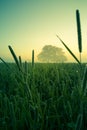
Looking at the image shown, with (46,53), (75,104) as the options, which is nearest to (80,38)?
(75,104)

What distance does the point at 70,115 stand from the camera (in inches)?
55.1

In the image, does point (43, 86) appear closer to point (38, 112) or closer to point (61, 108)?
point (61, 108)

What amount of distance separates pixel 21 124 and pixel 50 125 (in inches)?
7.4

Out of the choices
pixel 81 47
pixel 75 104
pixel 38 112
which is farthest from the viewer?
pixel 75 104

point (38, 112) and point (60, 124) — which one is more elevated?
point (38, 112)

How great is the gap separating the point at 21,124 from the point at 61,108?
0.45 metres

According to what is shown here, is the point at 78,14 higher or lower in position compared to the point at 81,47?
higher

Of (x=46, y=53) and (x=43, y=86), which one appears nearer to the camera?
(x=43, y=86)

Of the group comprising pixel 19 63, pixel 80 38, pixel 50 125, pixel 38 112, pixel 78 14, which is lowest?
pixel 50 125

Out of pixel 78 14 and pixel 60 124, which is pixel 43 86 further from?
pixel 78 14

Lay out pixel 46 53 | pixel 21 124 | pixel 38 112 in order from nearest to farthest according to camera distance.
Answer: pixel 38 112
pixel 21 124
pixel 46 53

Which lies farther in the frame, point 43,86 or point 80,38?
point 43,86

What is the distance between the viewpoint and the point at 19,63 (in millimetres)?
1405

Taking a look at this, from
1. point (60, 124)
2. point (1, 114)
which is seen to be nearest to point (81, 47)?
point (60, 124)
